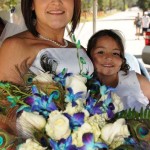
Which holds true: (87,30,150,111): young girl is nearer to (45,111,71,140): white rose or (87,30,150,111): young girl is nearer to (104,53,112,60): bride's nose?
(104,53,112,60): bride's nose

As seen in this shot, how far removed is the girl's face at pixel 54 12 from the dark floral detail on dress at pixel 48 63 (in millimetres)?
194

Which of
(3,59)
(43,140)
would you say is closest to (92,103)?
(43,140)

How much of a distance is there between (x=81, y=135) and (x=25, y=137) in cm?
19

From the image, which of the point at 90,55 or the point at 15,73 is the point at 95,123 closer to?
the point at 15,73

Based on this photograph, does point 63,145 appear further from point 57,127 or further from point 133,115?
point 133,115

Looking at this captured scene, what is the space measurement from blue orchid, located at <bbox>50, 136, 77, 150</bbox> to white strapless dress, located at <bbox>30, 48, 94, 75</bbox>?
476mm

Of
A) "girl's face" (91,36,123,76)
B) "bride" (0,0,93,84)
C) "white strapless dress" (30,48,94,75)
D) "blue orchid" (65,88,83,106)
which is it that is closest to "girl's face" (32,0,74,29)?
"bride" (0,0,93,84)

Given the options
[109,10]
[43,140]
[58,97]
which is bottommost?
[109,10]

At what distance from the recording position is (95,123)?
1.40 meters

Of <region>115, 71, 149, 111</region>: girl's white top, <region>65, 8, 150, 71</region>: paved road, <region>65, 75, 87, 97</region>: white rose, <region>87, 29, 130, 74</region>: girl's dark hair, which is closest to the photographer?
<region>65, 75, 87, 97</region>: white rose

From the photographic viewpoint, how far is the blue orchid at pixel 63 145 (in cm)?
135

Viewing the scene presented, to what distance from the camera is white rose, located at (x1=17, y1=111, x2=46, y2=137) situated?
1386mm

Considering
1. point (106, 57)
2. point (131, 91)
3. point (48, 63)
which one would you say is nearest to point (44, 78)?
Result: point (48, 63)

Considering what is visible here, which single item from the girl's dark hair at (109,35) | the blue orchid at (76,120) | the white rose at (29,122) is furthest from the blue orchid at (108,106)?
the girl's dark hair at (109,35)
